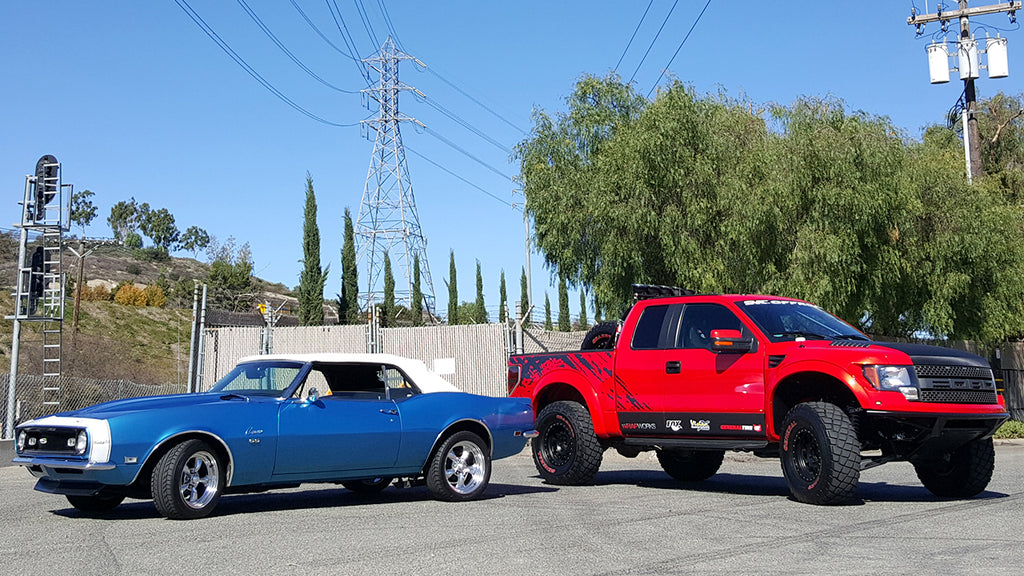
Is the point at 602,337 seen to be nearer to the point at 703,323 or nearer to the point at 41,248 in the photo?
the point at 703,323

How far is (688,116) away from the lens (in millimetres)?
22156

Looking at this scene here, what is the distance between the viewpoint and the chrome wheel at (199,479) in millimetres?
9016

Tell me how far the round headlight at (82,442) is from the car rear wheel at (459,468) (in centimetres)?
349

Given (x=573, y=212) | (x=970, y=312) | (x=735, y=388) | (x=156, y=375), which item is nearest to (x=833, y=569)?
(x=735, y=388)

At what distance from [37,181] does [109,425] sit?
1171 centimetres

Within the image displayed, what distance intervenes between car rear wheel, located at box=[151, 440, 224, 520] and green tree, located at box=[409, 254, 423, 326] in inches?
1866

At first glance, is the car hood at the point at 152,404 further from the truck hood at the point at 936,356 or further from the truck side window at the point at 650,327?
the truck hood at the point at 936,356

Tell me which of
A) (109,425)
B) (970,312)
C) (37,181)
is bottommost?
(109,425)

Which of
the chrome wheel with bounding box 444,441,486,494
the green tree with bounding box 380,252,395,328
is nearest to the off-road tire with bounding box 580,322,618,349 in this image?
the chrome wheel with bounding box 444,441,486,494

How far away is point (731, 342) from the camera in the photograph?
34.7 ft


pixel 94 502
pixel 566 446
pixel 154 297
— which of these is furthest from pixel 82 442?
pixel 154 297

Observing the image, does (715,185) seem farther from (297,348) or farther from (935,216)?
(297,348)

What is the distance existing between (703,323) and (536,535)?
4249 millimetres

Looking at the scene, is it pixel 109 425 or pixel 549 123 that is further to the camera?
pixel 549 123
